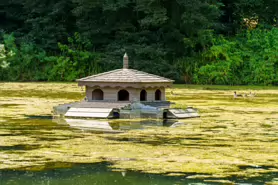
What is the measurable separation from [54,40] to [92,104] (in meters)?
20.6

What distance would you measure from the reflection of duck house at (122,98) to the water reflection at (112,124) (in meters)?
0.86

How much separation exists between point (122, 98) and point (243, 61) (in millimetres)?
16994

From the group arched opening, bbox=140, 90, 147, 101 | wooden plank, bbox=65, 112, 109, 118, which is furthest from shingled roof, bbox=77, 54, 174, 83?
wooden plank, bbox=65, 112, 109, 118

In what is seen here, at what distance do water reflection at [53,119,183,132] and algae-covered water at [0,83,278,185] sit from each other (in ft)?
0.08

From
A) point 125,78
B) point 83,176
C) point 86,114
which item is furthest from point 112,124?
point 83,176

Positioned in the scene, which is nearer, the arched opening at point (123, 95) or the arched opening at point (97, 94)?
the arched opening at point (97, 94)

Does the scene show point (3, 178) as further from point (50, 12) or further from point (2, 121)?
point (50, 12)

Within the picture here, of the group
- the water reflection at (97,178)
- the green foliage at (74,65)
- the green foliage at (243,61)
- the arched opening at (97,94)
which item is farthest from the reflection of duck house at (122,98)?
the green foliage at (74,65)

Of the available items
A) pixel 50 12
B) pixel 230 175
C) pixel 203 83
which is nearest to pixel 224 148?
pixel 230 175

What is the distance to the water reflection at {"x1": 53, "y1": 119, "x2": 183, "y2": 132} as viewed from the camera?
16.2 metres

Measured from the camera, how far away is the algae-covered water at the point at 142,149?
10242 mm

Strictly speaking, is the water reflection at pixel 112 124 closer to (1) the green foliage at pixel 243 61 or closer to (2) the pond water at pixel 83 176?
(2) the pond water at pixel 83 176

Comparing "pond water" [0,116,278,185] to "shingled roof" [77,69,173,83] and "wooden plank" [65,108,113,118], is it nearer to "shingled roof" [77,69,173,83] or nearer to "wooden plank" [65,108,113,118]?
"wooden plank" [65,108,113,118]

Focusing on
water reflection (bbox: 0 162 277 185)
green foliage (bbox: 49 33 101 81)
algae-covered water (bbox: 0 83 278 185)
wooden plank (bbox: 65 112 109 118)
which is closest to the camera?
water reflection (bbox: 0 162 277 185)
